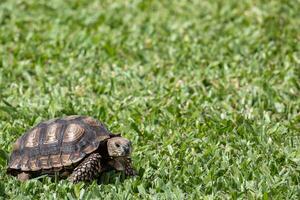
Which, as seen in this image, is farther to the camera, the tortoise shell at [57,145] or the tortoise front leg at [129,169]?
the tortoise front leg at [129,169]

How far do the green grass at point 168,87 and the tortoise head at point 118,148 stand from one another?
19 cm

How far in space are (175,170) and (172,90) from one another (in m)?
2.05

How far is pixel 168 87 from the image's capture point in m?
8.21

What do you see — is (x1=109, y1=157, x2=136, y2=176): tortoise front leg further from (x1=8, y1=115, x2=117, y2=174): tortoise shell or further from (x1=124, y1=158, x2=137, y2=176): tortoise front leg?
(x1=8, y1=115, x2=117, y2=174): tortoise shell

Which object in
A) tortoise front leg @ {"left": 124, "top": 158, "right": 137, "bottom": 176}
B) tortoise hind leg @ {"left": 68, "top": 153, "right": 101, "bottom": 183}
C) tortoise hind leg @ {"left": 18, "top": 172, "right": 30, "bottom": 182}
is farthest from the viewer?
tortoise front leg @ {"left": 124, "top": 158, "right": 137, "bottom": 176}

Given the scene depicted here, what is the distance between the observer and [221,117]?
290 inches

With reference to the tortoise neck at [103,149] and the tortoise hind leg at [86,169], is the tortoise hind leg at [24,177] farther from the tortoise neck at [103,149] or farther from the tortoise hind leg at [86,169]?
the tortoise neck at [103,149]

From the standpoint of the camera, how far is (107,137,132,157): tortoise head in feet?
19.0

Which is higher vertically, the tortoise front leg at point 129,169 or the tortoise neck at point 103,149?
the tortoise neck at point 103,149

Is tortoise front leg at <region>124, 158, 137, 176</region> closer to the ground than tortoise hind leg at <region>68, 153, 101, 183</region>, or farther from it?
closer to the ground

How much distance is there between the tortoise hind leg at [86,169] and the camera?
5750 mm

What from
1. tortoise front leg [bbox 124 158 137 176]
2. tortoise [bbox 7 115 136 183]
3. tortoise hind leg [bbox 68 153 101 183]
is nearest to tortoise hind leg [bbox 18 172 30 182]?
tortoise [bbox 7 115 136 183]

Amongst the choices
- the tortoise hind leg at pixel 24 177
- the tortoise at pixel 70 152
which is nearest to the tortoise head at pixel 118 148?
the tortoise at pixel 70 152

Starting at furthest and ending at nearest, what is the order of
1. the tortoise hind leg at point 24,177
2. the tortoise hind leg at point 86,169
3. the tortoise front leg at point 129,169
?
the tortoise front leg at point 129,169 < the tortoise hind leg at point 24,177 < the tortoise hind leg at point 86,169
